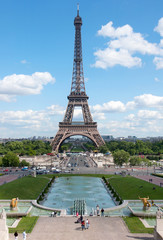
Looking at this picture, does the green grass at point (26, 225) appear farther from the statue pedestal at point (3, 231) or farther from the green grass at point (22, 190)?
the green grass at point (22, 190)

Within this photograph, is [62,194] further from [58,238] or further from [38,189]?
[58,238]

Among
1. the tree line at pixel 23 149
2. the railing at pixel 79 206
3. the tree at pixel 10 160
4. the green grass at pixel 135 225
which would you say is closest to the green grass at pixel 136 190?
the railing at pixel 79 206

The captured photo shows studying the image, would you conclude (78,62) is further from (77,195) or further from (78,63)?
(77,195)

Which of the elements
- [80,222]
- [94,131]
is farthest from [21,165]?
[80,222]

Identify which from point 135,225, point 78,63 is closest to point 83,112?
point 78,63

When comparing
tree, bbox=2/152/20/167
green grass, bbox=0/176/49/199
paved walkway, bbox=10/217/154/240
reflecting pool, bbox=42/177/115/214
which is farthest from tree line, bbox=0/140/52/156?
paved walkway, bbox=10/217/154/240

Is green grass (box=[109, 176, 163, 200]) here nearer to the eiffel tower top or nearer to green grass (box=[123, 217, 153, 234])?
green grass (box=[123, 217, 153, 234])

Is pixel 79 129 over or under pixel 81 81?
under
